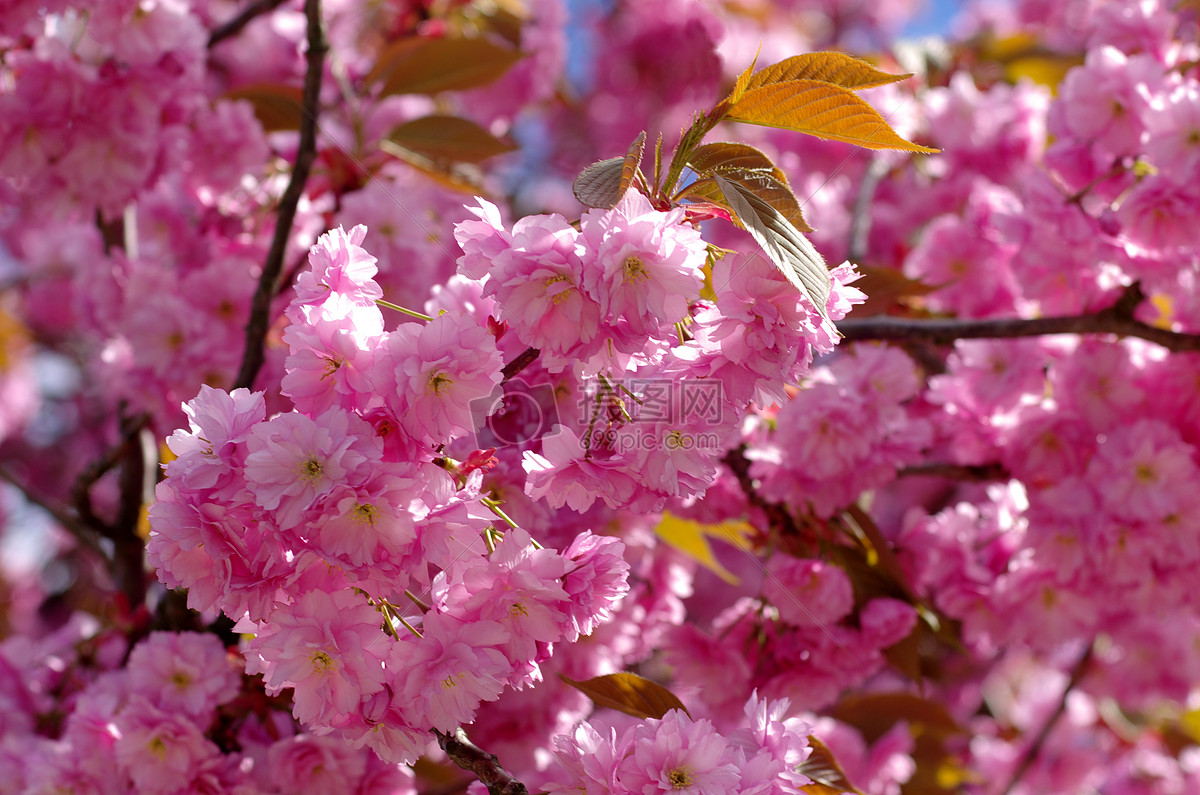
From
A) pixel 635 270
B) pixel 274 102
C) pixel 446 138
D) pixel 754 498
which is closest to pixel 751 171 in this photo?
pixel 635 270

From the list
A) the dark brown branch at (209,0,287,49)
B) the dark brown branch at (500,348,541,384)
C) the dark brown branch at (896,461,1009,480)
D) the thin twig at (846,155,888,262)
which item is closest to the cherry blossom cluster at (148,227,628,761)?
the dark brown branch at (500,348,541,384)

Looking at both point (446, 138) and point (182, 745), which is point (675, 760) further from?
point (446, 138)

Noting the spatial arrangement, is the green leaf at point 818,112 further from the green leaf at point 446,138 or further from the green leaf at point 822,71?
the green leaf at point 446,138

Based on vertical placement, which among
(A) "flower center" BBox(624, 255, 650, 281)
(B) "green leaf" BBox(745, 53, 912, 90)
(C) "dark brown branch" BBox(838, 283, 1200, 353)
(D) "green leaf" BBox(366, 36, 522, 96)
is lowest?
(C) "dark brown branch" BBox(838, 283, 1200, 353)

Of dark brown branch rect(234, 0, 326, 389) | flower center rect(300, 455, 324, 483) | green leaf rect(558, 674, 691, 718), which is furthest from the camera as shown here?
dark brown branch rect(234, 0, 326, 389)

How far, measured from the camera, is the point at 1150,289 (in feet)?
5.69

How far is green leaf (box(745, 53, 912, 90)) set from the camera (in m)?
1.04

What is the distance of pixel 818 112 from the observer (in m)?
1.03

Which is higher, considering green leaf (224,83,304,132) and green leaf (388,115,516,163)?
green leaf (224,83,304,132)

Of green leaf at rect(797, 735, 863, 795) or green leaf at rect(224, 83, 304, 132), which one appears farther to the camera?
green leaf at rect(224, 83, 304, 132)

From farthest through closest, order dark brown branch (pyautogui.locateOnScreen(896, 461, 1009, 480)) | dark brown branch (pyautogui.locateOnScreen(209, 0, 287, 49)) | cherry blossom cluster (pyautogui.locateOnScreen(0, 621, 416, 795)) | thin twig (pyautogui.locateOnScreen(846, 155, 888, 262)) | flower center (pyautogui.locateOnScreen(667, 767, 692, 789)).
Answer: thin twig (pyautogui.locateOnScreen(846, 155, 888, 262))
dark brown branch (pyautogui.locateOnScreen(209, 0, 287, 49))
dark brown branch (pyautogui.locateOnScreen(896, 461, 1009, 480))
cherry blossom cluster (pyautogui.locateOnScreen(0, 621, 416, 795))
flower center (pyautogui.locateOnScreen(667, 767, 692, 789))

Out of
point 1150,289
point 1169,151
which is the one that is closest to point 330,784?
point 1150,289

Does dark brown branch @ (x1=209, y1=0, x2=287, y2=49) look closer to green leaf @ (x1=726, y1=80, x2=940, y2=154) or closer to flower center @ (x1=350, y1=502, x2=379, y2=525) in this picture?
green leaf @ (x1=726, y1=80, x2=940, y2=154)

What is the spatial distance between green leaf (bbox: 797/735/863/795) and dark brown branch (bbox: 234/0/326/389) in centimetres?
108
